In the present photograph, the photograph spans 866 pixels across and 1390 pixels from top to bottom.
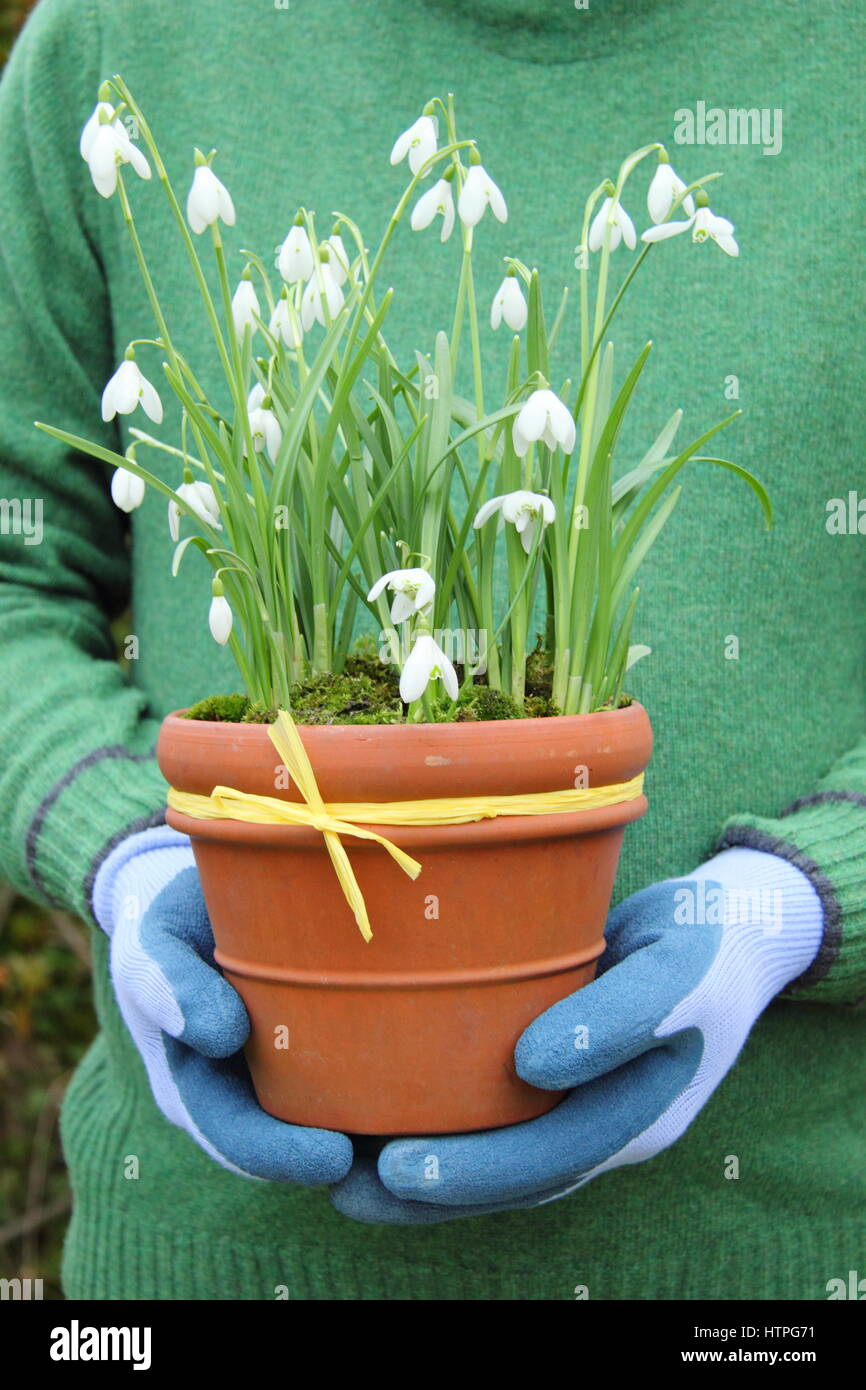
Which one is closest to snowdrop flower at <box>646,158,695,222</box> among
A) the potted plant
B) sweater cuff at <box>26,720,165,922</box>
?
the potted plant

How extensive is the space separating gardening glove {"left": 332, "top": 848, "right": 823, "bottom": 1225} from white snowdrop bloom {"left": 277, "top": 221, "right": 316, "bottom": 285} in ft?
1.54

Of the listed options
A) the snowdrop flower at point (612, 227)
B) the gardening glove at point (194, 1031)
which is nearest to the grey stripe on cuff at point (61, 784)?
the gardening glove at point (194, 1031)

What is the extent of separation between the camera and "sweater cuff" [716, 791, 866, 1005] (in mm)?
956

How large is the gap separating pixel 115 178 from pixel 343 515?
24 cm

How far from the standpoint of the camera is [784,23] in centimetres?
114

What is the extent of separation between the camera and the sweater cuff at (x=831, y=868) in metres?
0.96

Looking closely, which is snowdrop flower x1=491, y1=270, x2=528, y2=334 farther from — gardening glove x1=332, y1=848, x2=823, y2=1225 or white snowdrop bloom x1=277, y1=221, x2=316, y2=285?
gardening glove x1=332, y1=848, x2=823, y2=1225

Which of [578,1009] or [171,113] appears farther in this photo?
[171,113]

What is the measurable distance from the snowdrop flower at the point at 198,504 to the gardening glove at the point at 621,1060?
379 mm

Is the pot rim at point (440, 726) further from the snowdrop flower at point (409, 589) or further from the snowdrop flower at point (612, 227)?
the snowdrop flower at point (612, 227)

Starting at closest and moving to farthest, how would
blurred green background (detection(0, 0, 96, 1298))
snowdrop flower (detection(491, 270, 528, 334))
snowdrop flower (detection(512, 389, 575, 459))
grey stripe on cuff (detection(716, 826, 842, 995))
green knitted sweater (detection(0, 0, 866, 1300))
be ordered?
snowdrop flower (detection(512, 389, 575, 459))
snowdrop flower (detection(491, 270, 528, 334))
grey stripe on cuff (detection(716, 826, 842, 995))
green knitted sweater (detection(0, 0, 866, 1300))
blurred green background (detection(0, 0, 96, 1298))
